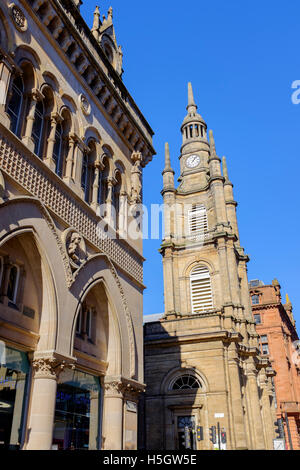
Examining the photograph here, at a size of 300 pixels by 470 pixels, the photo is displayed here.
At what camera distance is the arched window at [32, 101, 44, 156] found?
14154 mm

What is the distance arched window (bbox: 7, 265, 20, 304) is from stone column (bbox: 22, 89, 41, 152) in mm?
3733

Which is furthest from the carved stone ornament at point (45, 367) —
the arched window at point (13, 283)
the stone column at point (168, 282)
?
the stone column at point (168, 282)

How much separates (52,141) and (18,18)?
4.00 meters

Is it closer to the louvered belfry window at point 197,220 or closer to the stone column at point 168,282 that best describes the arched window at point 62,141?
the stone column at point 168,282

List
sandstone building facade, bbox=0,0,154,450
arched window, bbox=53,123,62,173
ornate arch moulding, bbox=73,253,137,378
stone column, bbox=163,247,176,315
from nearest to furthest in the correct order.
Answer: sandstone building facade, bbox=0,0,154,450
arched window, bbox=53,123,62,173
ornate arch moulding, bbox=73,253,137,378
stone column, bbox=163,247,176,315

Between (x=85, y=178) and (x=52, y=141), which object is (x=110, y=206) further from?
(x=52, y=141)

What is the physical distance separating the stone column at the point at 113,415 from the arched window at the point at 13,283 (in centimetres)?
531

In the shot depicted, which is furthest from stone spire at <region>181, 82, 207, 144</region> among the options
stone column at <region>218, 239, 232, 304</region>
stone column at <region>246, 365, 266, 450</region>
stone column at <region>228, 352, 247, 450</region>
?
stone column at <region>228, 352, 247, 450</region>

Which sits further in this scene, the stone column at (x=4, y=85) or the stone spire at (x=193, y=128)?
the stone spire at (x=193, y=128)

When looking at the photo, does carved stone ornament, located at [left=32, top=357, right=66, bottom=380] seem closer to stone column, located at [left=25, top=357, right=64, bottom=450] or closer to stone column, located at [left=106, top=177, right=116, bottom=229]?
stone column, located at [left=25, top=357, right=64, bottom=450]

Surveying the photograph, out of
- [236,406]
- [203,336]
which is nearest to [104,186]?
[203,336]

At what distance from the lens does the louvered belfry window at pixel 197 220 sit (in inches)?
1790
